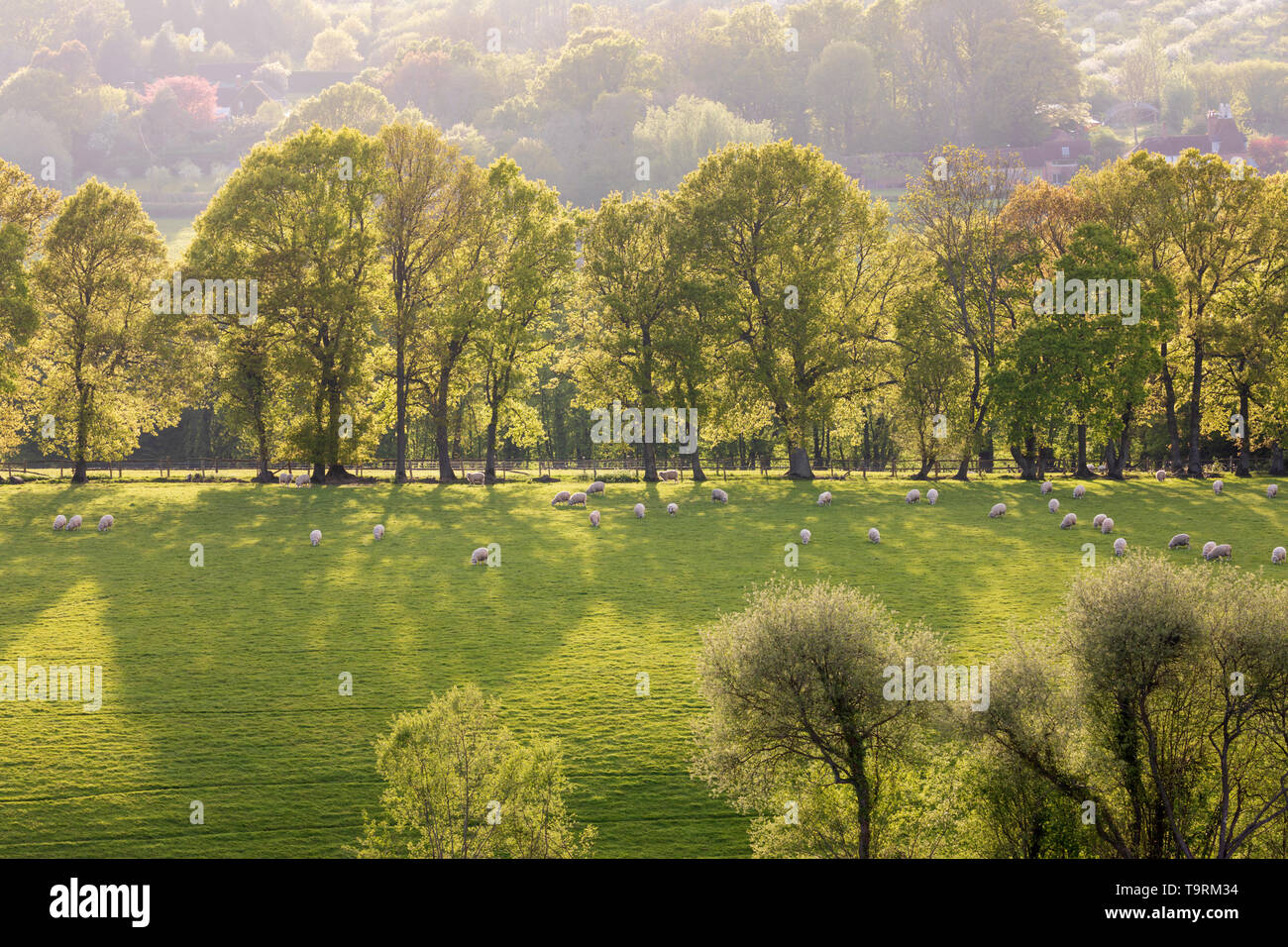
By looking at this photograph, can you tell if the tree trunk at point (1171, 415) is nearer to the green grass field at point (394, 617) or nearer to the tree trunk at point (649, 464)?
the green grass field at point (394, 617)

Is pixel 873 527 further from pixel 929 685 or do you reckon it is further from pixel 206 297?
pixel 206 297

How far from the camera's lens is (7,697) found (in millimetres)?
27125

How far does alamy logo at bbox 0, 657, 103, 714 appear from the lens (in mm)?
27000

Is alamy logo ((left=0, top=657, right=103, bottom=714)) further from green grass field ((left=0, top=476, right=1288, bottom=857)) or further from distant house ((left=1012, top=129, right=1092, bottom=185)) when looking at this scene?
distant house ((left=1012, top=129, right=1092, bottom=185))

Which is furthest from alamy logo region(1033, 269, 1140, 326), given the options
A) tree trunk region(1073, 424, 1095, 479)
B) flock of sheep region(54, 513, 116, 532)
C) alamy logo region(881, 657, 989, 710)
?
flock of sheep region(54, 513, 116, 532)

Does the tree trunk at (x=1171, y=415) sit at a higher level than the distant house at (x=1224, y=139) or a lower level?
lower

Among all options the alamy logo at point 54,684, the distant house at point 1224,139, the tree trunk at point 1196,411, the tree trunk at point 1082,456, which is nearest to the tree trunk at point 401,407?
the alamy logo at point 54,684

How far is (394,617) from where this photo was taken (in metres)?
34.3

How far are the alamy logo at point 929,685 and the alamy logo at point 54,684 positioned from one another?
20.4 metres

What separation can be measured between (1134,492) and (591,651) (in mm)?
41361
